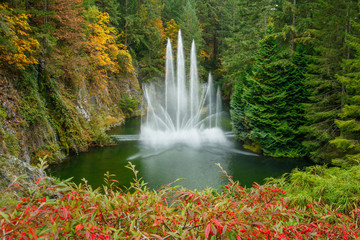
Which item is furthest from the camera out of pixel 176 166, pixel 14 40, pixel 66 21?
pixel 66 21

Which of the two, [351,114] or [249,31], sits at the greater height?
[249,31]

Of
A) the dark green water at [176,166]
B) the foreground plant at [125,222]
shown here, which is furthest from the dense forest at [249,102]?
the dark green water at [176,166]

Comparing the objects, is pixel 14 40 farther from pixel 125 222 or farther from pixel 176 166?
pixel 125 222

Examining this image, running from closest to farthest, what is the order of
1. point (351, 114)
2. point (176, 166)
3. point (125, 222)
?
point (125, 222), point (351, 114), point (176, 166)

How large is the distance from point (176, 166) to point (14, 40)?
8.27 meters

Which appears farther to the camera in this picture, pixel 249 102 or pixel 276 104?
pixel 249 102

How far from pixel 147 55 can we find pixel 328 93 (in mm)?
22286

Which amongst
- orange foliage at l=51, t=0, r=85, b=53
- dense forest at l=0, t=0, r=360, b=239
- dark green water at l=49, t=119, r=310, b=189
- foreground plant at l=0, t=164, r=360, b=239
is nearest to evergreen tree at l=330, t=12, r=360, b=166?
dense forest at l=0, t=0, r=360, b=239

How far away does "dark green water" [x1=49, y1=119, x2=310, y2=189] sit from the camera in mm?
9648

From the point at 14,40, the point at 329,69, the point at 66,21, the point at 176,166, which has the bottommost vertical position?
the point at 176,166

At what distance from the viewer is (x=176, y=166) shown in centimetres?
1116

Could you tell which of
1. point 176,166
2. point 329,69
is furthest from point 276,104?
point 176,166

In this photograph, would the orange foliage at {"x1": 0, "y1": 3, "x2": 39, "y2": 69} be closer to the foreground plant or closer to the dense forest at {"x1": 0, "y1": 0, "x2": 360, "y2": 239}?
the dense forest at {"x1": 0, "y1": 0, "x2": 360, "y2": 239}

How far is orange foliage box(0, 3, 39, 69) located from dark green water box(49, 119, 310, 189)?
4.76 meters
